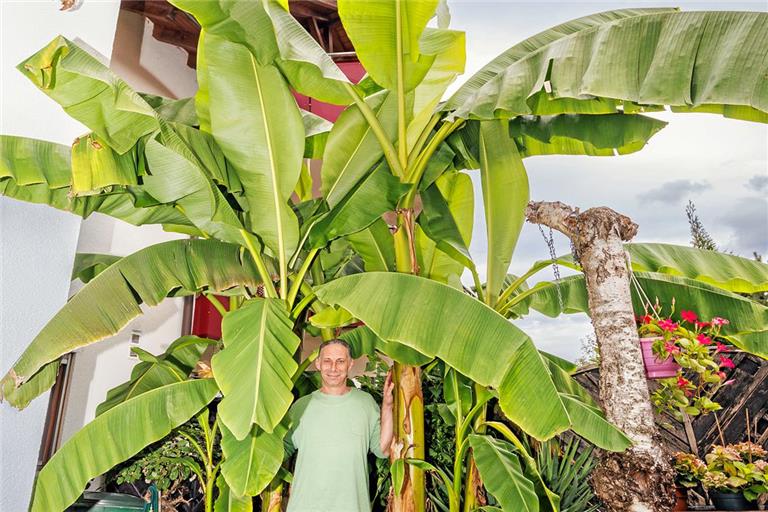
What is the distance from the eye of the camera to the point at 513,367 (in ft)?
6.80

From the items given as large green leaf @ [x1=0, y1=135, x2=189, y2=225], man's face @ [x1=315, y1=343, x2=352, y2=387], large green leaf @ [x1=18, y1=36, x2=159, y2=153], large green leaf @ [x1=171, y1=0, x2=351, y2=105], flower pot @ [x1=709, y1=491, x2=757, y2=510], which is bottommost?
flower pot @ [x1=709, y1=491, x2=757, y2=510]

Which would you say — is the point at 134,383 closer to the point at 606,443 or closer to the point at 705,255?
the point at 606,443

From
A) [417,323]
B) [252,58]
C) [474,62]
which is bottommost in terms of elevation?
[417,323]

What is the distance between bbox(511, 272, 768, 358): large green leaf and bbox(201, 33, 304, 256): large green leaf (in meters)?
1.37

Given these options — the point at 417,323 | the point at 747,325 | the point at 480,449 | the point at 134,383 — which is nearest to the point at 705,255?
the point at 747,325

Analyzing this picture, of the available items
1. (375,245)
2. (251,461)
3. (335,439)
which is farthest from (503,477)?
(375,245)

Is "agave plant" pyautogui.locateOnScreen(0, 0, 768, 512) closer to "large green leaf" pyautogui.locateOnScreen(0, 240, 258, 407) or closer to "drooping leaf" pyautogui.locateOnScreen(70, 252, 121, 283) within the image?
"large green leaf" pyautogui.locateOnScreen(0, 240, 258, 407)

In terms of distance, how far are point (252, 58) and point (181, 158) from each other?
1.92 feet

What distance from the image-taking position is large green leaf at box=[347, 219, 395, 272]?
3.02 m

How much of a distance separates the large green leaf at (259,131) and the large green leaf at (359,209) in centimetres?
17

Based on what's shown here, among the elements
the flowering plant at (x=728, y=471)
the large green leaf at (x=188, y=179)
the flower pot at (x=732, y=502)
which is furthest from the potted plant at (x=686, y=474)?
the large green leaf at (x=188, y=179)

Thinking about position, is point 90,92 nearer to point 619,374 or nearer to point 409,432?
point 409,432

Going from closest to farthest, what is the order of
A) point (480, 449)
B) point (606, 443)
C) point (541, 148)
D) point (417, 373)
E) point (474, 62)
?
point (606, 443)
point (480, 449)
point (417, 373)
point (541, 148)
point (474, 62)

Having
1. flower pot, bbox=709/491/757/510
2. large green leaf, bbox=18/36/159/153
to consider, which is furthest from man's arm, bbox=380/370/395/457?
flower pot, bbox=709/491/757/510
